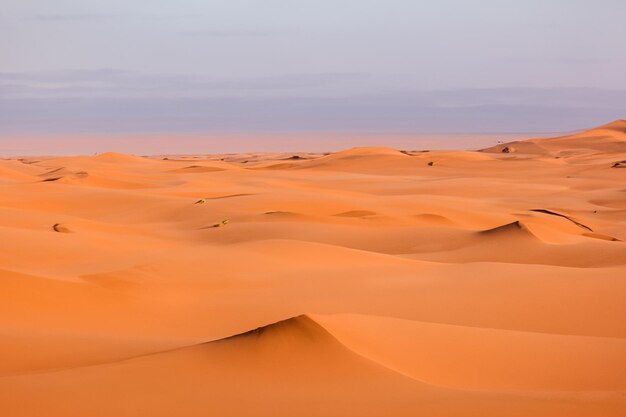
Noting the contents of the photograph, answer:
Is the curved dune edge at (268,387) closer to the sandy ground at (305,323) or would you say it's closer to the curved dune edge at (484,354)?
the sandy ground at (305,323)

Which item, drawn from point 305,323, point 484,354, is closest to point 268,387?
point 305,323

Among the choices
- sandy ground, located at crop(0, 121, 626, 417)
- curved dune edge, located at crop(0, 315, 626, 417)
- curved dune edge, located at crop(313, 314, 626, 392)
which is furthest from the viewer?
curved dune edge, located at crop(313, 314, 626, 392)

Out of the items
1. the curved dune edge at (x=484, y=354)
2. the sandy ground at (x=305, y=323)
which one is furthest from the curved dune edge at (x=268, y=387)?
the curved dune edge at (x=484, y=354)

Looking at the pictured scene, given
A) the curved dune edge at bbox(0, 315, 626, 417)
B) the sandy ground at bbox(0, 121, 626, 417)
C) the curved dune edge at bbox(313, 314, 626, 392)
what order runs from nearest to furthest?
the curved dune edge at bbox(0, 315, 626, 417)
the sandy ground at bbox(0, 121, 626, 417)
the curved dune edge at bbox(313, 314, 626, 392)

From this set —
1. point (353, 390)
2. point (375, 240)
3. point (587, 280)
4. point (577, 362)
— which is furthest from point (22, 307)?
point (375, 240)

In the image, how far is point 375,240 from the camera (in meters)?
14.3

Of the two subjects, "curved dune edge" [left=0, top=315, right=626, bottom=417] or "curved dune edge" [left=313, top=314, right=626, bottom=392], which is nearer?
"curved dune edge" [left=0, top=315, right=626, bottom=417]

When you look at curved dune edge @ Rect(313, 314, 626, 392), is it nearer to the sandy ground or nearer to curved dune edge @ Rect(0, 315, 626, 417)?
the sandy ground

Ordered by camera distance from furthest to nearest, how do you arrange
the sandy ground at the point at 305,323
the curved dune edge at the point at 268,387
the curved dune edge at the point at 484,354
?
the curved dune edge at the point at 484,354, the sandy ground at the point at 305,323, the curved dune edge at the point at 268,387

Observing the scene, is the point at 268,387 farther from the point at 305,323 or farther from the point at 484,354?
the point at 484,354

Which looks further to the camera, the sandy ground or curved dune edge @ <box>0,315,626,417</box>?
the sandy ground

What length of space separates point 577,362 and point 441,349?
821 mm

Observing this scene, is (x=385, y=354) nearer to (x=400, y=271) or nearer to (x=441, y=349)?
(x=441, y=349)

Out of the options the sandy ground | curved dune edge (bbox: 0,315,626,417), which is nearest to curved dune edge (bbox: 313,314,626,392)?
the sandy ground
